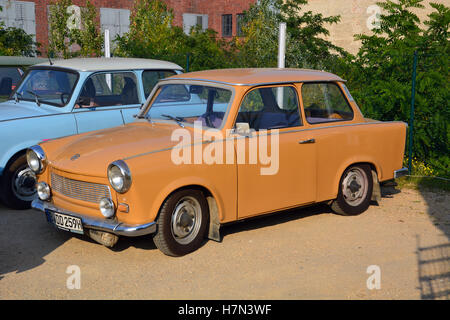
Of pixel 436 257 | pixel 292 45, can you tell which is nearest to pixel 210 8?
pixel 292 45

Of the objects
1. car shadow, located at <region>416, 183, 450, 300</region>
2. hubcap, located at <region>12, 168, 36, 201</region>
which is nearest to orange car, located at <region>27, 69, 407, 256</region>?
car shadow, located at <region>416, 183, 450, 300</region>

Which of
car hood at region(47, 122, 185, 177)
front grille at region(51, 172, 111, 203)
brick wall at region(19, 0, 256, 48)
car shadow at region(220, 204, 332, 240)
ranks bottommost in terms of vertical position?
car shadow at region(220, 204, 332, 240)

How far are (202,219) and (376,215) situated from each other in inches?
102

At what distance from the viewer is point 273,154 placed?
19.8 ft

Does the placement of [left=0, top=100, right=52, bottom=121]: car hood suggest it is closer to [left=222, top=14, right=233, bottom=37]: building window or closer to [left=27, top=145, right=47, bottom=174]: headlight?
[left=27, top=145, right=47, bottom=174]: headlight

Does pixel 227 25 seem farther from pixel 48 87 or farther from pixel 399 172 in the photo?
pixel 399 172

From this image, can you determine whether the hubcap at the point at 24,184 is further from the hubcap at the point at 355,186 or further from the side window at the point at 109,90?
the hubcap at the point at 355,186

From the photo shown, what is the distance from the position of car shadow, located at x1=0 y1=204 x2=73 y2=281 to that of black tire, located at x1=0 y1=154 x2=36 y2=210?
0.12 metres

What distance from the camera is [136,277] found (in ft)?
16.8

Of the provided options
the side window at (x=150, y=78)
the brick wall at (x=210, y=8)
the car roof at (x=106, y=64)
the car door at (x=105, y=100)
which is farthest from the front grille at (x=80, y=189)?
the brick wall at (x=210, y=8)

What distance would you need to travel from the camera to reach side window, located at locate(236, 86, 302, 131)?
6.05 meters

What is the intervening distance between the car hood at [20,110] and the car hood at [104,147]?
1.32m
